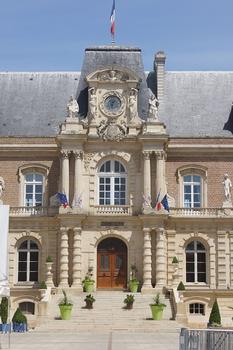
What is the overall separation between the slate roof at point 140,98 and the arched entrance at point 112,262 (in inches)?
298

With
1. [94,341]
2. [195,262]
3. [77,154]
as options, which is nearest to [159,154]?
[77,154]

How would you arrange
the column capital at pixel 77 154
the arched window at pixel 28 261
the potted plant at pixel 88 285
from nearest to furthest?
1. the potted plant at pixel 88 285
2. the column capital at pixel 77 154
3. the arched window at pixel 28 261

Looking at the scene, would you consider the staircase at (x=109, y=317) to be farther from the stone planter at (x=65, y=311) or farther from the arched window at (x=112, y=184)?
the arched window at (x=112, y=184)

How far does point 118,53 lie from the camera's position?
158 feet

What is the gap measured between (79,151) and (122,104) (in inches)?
157

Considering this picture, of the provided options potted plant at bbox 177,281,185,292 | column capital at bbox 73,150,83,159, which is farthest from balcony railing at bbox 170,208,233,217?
column capital at bbox 73,150,83,159

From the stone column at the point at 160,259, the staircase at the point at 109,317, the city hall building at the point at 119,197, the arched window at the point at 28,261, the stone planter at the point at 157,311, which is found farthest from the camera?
the arched window at the point at 28,261

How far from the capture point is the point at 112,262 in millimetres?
44250

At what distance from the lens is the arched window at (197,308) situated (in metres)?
43.0

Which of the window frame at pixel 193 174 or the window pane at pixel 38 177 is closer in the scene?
the window frame at pixel 193 174

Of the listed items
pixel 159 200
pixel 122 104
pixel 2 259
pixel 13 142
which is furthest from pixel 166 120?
pixel 2 259

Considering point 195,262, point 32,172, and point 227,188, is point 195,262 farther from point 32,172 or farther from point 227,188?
point 32,172

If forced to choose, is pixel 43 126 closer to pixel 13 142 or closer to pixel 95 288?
pixel 13 142

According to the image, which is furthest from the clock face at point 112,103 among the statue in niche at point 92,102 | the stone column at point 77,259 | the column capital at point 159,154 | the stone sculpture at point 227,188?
the stone sculpture at point 227,188
